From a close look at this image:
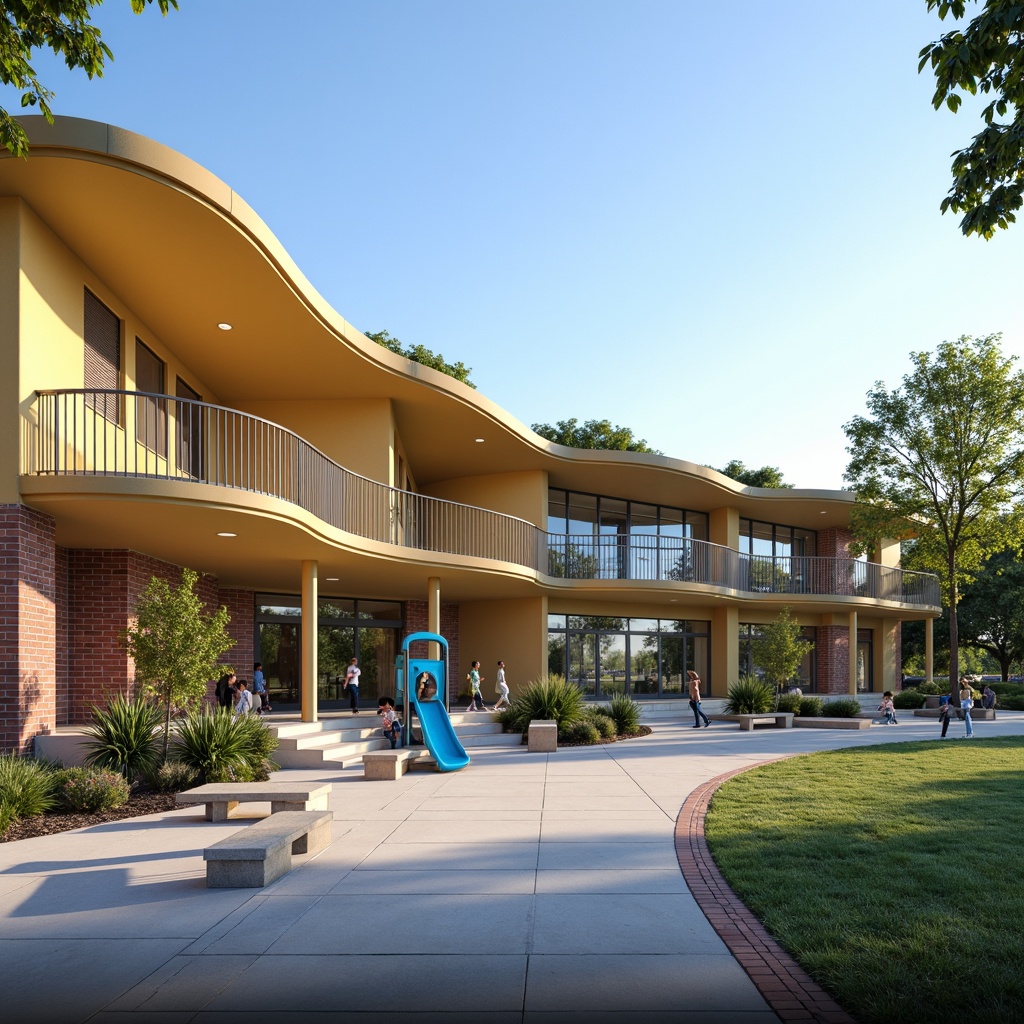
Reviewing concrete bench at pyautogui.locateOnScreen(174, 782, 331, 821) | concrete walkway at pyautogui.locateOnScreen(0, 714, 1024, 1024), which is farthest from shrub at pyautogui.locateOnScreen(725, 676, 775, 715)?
concrete bench at pyautogui.locateOnScreen(174, 782, 331, 821)

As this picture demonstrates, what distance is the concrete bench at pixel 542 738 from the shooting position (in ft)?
59.0

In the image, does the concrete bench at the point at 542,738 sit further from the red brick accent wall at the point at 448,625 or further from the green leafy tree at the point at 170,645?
the green leafy tree at the point at 170,645

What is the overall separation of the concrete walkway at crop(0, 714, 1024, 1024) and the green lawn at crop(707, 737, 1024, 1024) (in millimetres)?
601

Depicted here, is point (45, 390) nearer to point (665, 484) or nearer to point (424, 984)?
point (424, 984)

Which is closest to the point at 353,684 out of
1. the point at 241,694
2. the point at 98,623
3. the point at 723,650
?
the point at 241,694

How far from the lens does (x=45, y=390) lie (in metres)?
12.2

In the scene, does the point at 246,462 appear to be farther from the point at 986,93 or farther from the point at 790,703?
the point at 790,703

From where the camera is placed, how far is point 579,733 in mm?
19312

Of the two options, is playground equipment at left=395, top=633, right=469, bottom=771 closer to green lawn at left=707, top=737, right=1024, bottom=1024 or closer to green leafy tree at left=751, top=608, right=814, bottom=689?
green lawn at left=707, top=737, right=1024, bottom=1024

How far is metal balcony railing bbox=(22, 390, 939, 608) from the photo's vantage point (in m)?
12.8

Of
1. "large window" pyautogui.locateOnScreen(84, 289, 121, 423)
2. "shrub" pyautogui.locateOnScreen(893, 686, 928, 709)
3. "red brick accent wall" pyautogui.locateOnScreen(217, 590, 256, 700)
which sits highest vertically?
"large window" pyautogui.locateOnScreen(84, 289, 121, 423)

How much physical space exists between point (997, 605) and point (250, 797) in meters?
46.0

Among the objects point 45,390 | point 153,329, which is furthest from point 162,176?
point 153,329

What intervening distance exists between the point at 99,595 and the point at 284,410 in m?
6.84
